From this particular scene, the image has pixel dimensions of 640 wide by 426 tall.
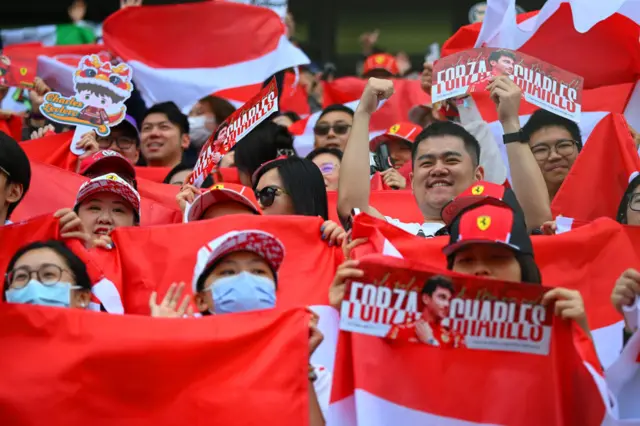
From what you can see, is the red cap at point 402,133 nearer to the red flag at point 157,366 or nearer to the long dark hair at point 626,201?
the long dark hair at point 626,201

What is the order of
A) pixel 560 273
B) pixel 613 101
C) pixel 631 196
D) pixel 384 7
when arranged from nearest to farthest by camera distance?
1. pixel 560 273
2. pixel 631 196
3. pixel 613 101
4. pixel 384 7

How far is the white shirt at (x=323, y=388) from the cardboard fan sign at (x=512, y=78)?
2.11 m

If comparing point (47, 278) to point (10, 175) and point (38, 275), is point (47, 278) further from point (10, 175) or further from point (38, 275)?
point (10, 175)

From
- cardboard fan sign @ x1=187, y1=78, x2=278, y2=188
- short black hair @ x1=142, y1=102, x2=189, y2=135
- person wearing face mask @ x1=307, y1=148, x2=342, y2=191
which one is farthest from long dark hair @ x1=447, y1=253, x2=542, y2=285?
short black hair @ x1=142, y1=102, x2=189, y2=135

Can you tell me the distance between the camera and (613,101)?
274 inches

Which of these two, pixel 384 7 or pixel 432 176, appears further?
pixel 384 7

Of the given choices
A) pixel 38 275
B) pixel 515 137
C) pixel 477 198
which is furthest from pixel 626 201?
pixel 38 275

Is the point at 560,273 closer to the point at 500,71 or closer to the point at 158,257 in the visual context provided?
the point at 500,71

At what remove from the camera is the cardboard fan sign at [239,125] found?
19.1 feet

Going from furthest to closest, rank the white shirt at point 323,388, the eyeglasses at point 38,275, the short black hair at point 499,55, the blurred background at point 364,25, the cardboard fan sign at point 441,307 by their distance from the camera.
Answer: the blurred background at point 364,25, the short black hair at point 499,55, the eyeglasses at point 38,275, the white shirt at point 323,388, the cardboard fan sign at point 441,307

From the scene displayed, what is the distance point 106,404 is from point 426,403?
113 centimetres

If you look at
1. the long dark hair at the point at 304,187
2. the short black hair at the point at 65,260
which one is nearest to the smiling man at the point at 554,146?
the long dark hair at the point at 304,187

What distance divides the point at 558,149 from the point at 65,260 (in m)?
3.08

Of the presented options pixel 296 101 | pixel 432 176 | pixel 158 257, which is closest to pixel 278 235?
pixel 158 257
